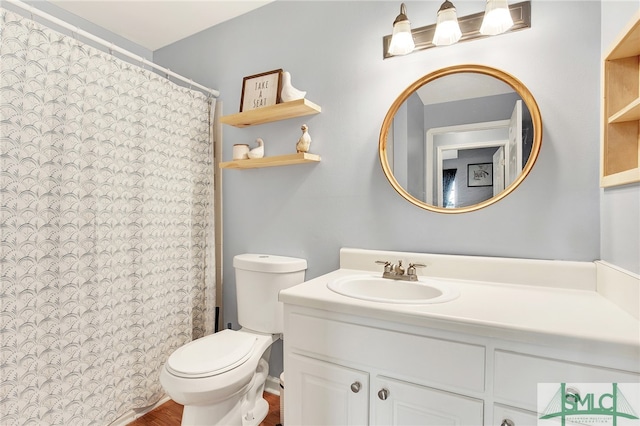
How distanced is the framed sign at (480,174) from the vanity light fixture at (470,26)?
544 millimetres

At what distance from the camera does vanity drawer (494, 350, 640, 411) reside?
0.83 meters

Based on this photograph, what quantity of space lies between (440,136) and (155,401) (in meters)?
2.14

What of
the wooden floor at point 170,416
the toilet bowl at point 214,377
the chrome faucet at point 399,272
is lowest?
the wooden floor at point 170,416

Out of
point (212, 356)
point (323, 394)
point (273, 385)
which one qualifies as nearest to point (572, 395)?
point (323, 394)

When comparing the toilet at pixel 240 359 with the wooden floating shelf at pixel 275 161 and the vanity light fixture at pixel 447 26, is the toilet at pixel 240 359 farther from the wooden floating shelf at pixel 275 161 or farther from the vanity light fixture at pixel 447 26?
the vanity light fixture at pixel 447 26

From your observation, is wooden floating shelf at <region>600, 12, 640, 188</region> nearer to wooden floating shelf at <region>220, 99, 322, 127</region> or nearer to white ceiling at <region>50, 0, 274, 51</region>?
wooden floating shelf at <region>220, 99, 322, 127</region>

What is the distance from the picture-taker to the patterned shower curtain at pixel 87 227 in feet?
4.25

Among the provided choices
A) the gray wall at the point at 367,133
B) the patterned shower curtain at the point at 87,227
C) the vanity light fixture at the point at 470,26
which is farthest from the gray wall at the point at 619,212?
the patterned shower curtain at the point at 87,227

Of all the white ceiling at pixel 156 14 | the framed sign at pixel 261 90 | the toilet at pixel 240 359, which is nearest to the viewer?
the toilet at pixel 240 359

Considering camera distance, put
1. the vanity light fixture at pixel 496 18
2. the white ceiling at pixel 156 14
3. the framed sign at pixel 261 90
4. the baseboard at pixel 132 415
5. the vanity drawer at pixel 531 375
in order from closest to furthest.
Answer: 1. the vanity drawer at pixel 531 375
2. the vanity light fixture at pixel 496 18
3. the baseboard at pixel 132 415
4. the framed sign at pixel 261 90
5. the white ceiling at pixel 156 14

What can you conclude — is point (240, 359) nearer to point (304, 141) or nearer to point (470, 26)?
point (304, 141)

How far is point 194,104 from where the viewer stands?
2068mm

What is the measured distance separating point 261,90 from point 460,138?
46.5 inches

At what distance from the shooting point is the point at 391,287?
57.2 inches
